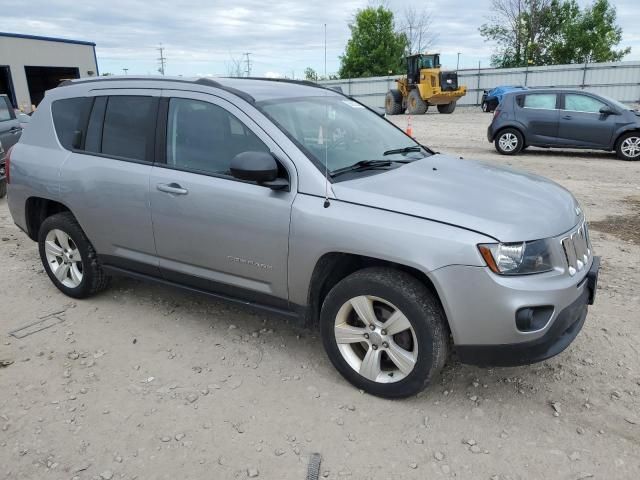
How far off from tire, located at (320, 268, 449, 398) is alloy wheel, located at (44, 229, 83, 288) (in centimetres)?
248

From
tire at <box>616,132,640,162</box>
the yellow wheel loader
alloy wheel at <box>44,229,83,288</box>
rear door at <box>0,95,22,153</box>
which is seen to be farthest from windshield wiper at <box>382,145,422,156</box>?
the yellow wheel loader

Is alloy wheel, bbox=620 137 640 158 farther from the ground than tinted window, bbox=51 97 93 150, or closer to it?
closer to it

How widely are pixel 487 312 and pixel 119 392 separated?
2226 mm

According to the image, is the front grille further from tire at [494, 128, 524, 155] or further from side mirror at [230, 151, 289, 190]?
tire at [494, 128, 524, 155]

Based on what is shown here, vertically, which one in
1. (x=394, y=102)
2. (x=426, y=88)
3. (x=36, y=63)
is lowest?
(x=394, y=102)

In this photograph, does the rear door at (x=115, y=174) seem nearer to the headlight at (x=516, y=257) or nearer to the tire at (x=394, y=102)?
the headlight at (x=516, y=257)

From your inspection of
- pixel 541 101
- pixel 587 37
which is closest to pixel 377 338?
pixel 541 101

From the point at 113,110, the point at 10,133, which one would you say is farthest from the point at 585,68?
the point at 113,110

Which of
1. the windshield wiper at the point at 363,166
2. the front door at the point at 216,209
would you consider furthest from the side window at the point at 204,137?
the windshield wiper at the point at 363,166

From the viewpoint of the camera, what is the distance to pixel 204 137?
3578 millimetres

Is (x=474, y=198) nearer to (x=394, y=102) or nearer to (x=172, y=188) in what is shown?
(x=172, y=188)

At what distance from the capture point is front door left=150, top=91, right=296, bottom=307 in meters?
3.23

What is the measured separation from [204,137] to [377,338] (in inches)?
69.7

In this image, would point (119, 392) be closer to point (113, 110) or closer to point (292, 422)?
point (292, 422)
